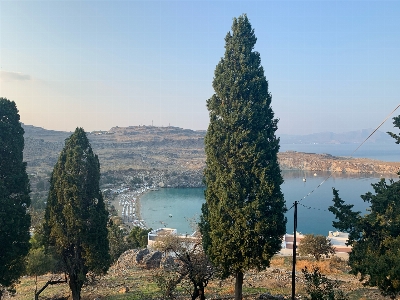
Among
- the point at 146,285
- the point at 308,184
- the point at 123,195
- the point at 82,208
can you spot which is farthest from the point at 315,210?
the point at 82,208

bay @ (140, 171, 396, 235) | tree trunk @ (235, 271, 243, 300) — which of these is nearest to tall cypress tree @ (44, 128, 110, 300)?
tree trunk @ (235, 271, 243, 300)

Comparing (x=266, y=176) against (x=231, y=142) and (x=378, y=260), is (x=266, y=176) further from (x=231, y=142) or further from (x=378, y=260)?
(x=378, y=260)

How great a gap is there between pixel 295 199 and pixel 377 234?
5659 cm

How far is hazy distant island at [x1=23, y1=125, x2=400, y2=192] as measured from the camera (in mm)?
83000

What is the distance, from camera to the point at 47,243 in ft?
34.9

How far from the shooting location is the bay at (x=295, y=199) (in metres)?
48.2

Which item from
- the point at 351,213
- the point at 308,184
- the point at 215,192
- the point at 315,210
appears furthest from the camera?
the point at 308,184

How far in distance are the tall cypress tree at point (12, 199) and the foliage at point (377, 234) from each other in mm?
9158

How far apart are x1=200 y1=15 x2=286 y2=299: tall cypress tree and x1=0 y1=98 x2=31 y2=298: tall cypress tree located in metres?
5.68

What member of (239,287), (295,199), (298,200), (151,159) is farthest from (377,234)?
(151,159)

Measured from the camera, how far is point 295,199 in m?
62.2

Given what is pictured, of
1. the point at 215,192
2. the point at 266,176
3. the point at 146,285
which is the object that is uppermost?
the point at 266,176

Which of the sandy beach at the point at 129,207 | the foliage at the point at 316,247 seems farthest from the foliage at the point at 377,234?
the sandy beach at the point at 129,207

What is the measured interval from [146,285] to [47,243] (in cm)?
428
